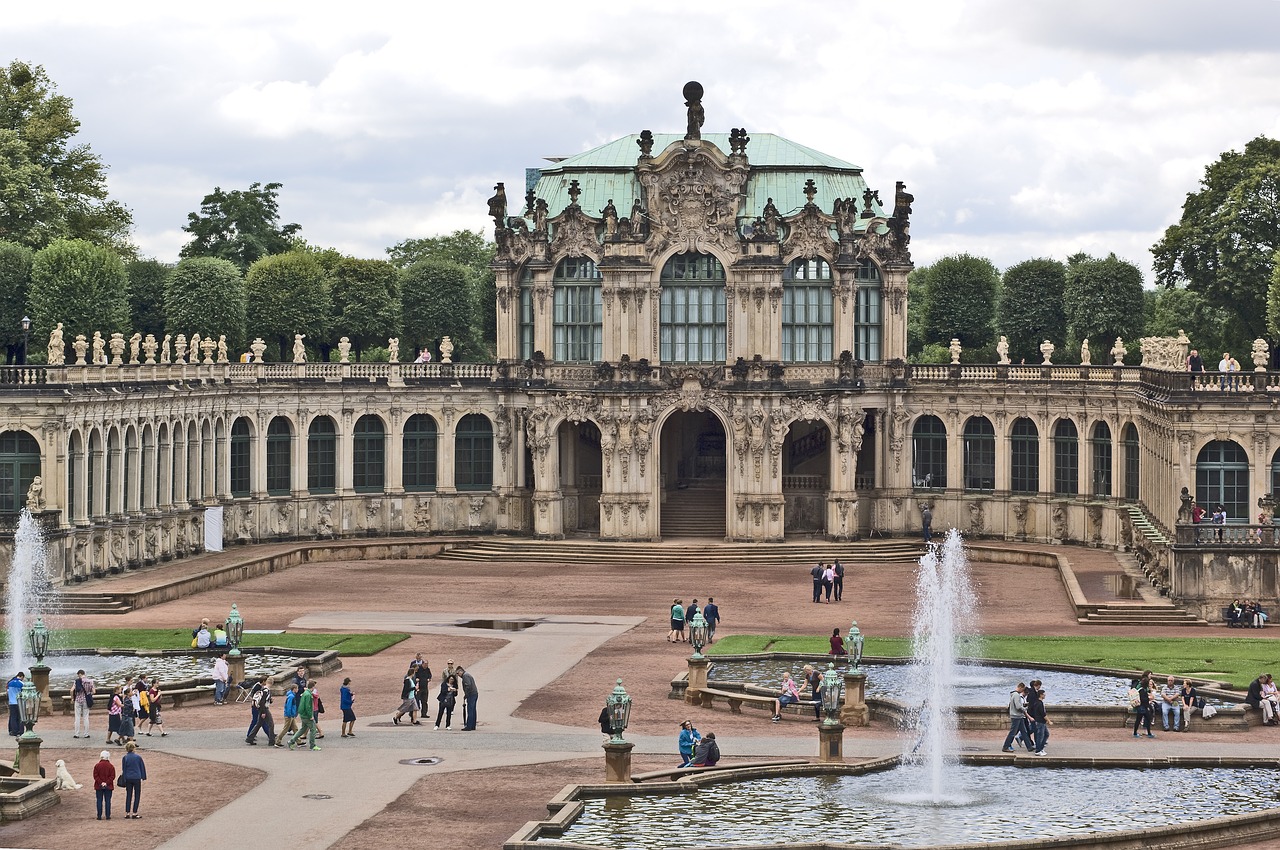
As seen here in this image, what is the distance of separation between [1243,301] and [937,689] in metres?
71.5

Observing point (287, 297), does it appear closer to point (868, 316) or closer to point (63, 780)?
point (868, 316)

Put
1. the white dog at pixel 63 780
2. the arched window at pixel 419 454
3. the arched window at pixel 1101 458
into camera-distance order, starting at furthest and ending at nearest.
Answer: the arched window at pixel 419 454, the arched window at pixel 1101 458, the white dog at pixel 63 780

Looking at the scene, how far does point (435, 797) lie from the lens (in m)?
46.9

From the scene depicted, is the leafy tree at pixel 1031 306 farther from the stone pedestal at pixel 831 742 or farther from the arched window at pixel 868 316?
the stone pedestal at pixel 831 742

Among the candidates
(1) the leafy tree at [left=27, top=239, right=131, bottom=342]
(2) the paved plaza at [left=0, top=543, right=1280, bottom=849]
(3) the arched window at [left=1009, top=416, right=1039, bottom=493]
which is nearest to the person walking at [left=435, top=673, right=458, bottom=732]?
(2) the paved plaza at [left=0, top=543, right=1280, bottom=849]

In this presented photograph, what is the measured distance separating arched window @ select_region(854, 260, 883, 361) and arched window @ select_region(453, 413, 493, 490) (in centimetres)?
1772

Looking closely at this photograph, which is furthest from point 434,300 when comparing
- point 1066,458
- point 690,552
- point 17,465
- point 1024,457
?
point 17,465

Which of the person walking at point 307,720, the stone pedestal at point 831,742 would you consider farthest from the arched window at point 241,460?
the stone pedestal at point 831,742

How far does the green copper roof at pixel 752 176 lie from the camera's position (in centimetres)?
10231

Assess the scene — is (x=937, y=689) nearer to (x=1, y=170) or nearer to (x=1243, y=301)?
(x=1243, y=301)

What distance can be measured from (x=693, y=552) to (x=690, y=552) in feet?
0.43

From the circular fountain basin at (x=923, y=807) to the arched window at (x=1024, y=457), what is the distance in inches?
1974

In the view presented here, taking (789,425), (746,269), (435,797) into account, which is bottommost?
(435,797)

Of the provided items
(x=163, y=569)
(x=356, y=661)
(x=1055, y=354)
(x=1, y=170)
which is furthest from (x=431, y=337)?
(x=356, y=661)
